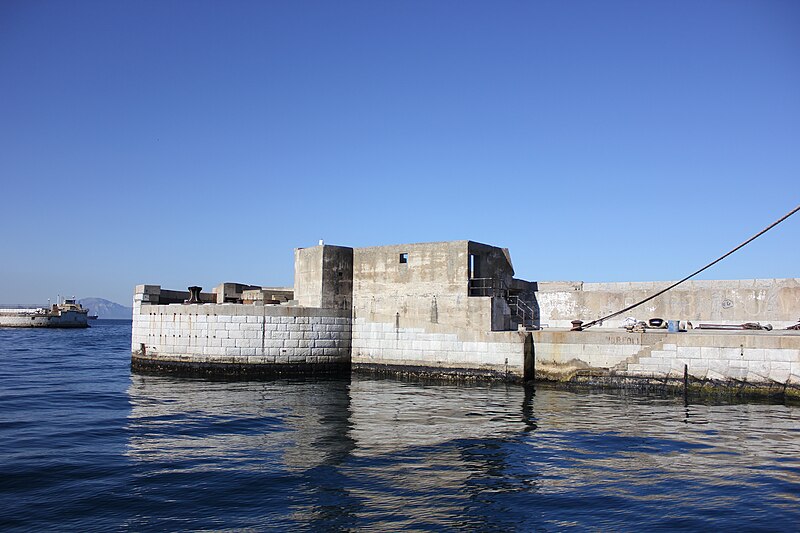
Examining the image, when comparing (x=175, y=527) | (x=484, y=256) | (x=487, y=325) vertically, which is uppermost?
(x=484, y=256)

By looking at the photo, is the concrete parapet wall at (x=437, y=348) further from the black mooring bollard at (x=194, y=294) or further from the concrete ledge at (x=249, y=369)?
the black mooring bollard at (x=194, y=294)

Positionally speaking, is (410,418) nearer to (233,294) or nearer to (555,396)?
(555,396)

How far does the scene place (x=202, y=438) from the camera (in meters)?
13.5

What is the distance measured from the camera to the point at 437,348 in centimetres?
2258

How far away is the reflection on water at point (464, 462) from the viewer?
340 inches

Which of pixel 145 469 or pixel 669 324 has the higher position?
pixel 669 324

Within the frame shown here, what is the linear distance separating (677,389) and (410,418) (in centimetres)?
895

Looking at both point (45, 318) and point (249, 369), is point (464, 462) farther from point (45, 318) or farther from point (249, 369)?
point (45, 318)

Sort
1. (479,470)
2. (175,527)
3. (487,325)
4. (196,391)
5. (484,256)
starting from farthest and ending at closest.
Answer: (484,256) < (487,325) < (196,391) < (479,470) < (175,527)

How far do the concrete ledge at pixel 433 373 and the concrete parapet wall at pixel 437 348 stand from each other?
77 millimetres

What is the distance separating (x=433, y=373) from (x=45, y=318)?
8034 centimetres

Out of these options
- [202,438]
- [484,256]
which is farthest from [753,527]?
[484,256]

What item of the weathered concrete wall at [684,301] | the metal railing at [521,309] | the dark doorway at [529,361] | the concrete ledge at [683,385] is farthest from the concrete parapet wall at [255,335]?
the weathered concrete wall at [684,301]

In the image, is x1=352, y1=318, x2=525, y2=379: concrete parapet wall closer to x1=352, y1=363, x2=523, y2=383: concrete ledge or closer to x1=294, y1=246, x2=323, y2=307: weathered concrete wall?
x1=352, y1=363, x2=523, y2=383: concrete ledge
